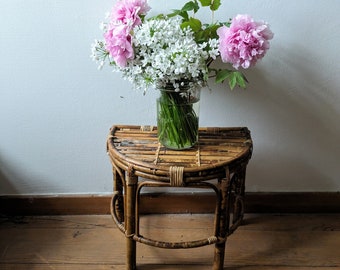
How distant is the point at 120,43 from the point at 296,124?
743 millimetres

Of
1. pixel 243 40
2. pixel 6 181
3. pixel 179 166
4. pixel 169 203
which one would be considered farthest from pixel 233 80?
pixel 6 181

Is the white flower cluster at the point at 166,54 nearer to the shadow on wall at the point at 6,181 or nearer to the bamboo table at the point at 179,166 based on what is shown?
the bamboo table at the point at 179,166

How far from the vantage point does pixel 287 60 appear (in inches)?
53.5

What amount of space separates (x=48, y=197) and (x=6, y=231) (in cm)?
19

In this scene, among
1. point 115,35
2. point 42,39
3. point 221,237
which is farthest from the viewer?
point 42,39

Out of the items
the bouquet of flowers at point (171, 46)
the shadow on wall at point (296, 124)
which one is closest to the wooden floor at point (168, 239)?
the shadow on wall at point (296, 124)

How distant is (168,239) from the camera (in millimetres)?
1450

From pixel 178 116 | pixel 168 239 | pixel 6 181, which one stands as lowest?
pixel 168 239

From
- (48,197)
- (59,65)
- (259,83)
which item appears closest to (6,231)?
(48,197)

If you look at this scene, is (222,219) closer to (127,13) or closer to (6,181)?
(127,13)

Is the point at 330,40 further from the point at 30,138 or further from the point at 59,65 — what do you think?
the point at 30,138

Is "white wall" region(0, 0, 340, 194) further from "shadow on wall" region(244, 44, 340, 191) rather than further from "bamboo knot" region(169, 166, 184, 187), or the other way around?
"bamboo knot" region(169, 166, 184, 187)

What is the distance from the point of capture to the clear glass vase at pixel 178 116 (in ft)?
3.76

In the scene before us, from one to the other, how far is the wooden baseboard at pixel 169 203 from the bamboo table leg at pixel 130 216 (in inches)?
12.0
